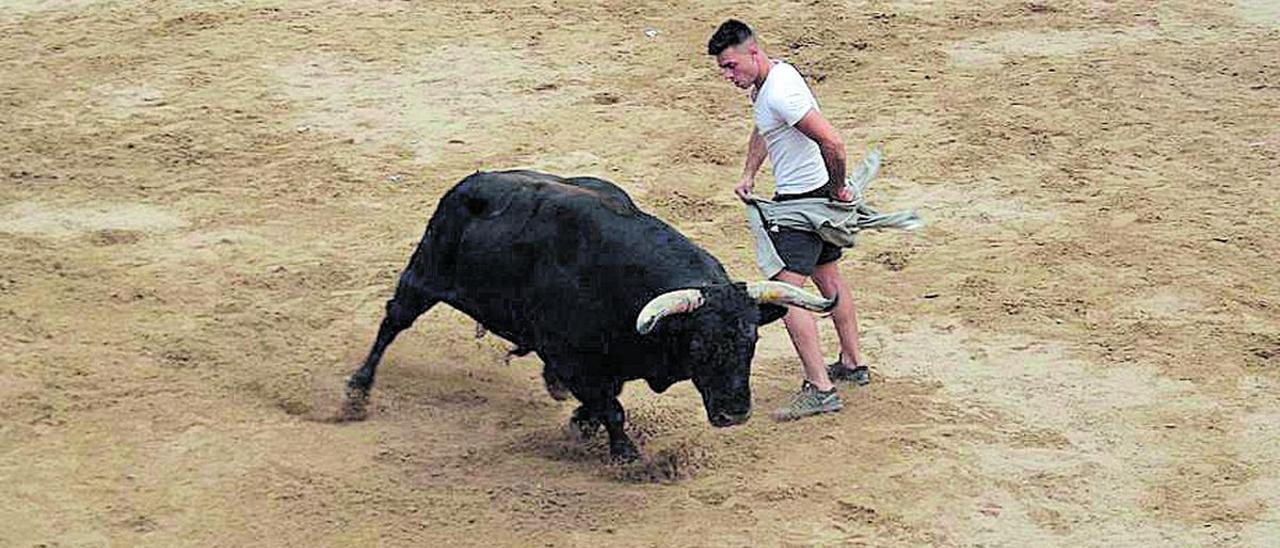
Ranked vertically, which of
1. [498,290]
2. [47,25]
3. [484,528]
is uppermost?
[498,290]

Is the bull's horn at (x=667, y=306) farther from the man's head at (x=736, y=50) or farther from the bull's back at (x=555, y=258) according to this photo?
the man's head at (x=736, y=50)

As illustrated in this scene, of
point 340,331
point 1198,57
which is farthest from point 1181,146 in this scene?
point 340,331

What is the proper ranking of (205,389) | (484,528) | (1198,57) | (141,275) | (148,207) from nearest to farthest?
(484,528) → (205,389) → (141,275) → (148,207) → (1198,57)

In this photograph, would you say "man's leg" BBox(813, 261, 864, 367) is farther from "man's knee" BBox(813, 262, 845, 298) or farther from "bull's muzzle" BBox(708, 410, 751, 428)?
"bull's muzzle" BBox(708, 410, 751, 428)

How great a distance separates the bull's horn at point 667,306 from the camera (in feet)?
24.8

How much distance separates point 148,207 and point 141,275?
3.87ft

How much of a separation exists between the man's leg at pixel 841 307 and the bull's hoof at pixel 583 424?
1.32 metres

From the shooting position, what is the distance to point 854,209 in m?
8.85

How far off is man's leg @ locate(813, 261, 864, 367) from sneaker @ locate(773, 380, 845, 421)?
1.23ft

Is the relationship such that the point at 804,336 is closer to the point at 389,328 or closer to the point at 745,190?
the point at 745,190

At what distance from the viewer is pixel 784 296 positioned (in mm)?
8031

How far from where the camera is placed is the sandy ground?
26.5ft

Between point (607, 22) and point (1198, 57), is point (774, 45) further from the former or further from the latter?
point (1198, 57)

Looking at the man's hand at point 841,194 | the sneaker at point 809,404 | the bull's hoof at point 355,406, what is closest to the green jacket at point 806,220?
the man's hand at point 841,194
